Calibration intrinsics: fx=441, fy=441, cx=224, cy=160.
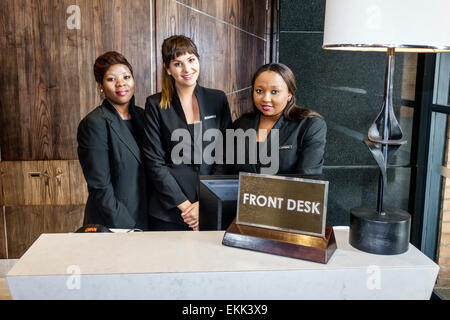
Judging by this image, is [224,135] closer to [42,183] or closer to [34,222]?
[42,183]

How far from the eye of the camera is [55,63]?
9.84 feet

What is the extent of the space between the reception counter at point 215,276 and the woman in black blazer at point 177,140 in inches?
42.1

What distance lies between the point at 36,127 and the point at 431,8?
2.68m

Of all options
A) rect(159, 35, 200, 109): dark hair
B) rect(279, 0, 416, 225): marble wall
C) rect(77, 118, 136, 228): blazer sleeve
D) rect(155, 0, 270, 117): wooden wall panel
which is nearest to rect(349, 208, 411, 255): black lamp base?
rect(159, 35, 200, 109): dark hair

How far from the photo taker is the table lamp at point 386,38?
3.55 ft

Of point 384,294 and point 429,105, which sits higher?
point 429,105

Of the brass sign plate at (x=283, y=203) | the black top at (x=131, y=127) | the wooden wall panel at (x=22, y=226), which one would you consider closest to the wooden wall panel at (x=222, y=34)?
the black top at (x=131, y=127)

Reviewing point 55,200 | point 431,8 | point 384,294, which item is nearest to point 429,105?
point 431,8

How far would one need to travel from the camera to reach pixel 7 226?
3082mm

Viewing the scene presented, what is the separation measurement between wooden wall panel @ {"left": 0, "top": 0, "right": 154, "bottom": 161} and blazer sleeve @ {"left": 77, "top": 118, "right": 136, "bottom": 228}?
0.99m

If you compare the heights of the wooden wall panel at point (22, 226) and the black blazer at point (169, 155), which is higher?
the black blazer at point (169, 155)

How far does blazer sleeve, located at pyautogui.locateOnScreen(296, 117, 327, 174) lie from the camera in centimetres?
187

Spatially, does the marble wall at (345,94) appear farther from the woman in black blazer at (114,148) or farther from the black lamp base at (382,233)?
the black lamp base at (382,233)
